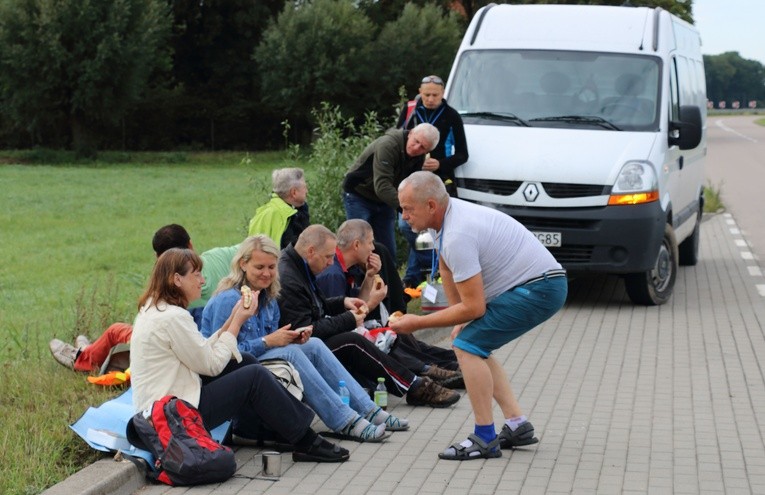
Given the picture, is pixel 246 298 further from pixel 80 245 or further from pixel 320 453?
pixel 80 245

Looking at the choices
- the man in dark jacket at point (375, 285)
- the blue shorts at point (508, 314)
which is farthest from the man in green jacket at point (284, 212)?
the blue shorts at point (508, 314)

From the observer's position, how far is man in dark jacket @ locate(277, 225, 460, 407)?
830 centimetres

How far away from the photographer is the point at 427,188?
727cm

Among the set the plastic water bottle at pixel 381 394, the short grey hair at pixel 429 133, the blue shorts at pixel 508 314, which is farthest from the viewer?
the short grey hair at pixel 429 133

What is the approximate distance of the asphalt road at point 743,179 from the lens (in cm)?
2258

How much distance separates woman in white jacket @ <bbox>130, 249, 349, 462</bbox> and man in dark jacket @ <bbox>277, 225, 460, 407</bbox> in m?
0.88

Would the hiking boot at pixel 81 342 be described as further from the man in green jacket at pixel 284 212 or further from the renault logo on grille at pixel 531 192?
the renault logo on grille at pixel 531 192

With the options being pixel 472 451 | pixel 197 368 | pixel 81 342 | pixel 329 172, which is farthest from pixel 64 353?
pixel 329 172

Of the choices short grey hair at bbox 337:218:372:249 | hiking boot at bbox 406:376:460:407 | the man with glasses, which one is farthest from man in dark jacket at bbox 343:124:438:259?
hiking boot at bbox 406:376:460:407

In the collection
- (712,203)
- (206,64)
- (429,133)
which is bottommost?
(712,203)

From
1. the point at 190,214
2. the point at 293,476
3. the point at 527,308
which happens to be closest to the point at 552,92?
the point at 527,308

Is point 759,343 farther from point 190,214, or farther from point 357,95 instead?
point 357,95

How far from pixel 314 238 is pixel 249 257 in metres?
0.71

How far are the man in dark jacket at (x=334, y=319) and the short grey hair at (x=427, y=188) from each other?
1156 mm
